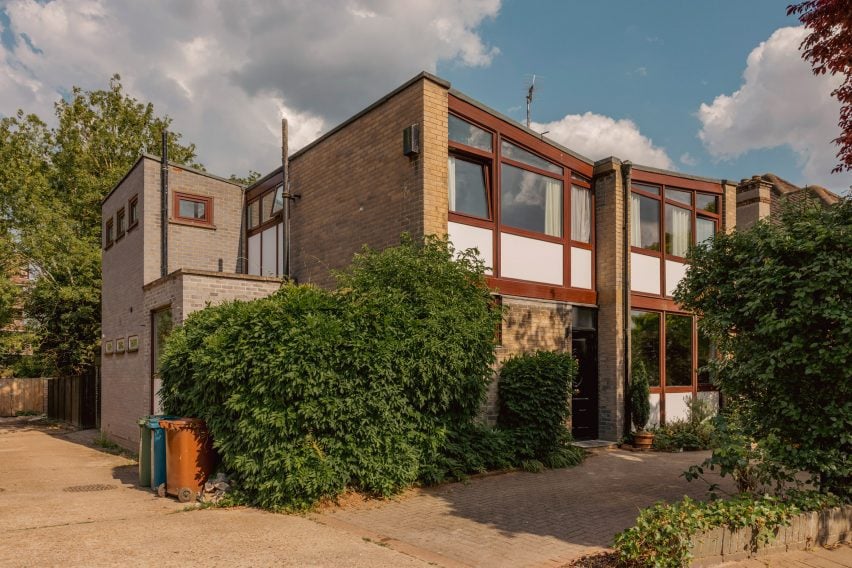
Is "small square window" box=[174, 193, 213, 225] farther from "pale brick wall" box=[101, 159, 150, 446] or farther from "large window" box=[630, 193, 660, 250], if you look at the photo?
"large window" box=[630, 193, 660, 250]

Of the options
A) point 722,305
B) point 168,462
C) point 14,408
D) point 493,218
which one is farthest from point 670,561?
point 14,408

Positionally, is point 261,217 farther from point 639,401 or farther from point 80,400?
point 80,400

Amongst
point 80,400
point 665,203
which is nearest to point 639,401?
point 665,203

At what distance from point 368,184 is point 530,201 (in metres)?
3.10

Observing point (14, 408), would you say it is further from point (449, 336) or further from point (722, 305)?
point (722, 305)

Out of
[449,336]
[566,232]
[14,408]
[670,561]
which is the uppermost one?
[566,232]

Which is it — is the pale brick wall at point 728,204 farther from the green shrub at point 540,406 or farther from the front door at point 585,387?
the green shrub at point 540,406

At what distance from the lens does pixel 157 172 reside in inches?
548

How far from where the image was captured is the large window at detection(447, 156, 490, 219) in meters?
10.6

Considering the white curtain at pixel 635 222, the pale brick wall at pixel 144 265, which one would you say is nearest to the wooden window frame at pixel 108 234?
the pale brick wall at pixel 144 265

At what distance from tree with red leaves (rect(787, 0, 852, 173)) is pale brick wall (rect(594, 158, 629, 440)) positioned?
18.0 ft

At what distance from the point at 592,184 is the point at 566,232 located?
1561 mm

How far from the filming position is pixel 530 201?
38.5 ft

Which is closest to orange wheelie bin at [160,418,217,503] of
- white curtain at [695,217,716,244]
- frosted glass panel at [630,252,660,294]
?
frosted glass panel at [630,252,660,294]
